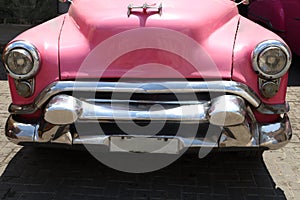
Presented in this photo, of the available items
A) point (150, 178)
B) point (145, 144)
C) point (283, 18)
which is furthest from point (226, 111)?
point (283, 18)

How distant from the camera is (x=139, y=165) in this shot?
135 inches

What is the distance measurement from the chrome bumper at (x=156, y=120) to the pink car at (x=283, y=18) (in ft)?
11.1

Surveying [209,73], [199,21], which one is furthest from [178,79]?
[199,21]

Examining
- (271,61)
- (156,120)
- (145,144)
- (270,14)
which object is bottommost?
(270,14)

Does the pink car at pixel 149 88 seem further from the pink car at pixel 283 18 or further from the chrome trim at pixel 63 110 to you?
the pink car at pixel 283 18

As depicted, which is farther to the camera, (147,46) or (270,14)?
(270,14)

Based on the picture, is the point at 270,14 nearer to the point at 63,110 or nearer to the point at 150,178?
the point at 150,178

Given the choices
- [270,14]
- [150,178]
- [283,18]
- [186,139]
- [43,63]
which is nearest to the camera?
[186,139]

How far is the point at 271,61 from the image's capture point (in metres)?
2.85

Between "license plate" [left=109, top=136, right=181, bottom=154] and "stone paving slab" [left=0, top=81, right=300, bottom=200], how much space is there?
1.45ft

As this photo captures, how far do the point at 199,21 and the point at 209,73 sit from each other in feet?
1.51

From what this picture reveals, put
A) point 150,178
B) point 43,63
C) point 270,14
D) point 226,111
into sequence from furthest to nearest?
point 270,14
point 150,178
point 43,63
point 226,111

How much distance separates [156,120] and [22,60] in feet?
3.16

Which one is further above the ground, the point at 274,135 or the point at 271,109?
the point at 271,109
